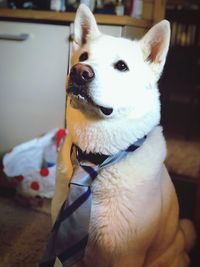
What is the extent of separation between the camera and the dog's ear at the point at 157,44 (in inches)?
41.4

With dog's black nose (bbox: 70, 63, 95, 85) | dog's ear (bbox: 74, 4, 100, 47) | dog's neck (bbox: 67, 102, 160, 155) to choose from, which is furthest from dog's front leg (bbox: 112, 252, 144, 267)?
dog's ear (bbox: 74, 4, 100, 47)

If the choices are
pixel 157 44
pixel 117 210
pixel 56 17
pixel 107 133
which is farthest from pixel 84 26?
pixel 117 210

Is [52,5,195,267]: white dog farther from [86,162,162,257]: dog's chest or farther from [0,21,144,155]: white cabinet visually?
[0,21,144,155]: white cabinet

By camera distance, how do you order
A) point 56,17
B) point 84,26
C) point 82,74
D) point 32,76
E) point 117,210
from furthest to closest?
point 32,76, point 56,17, point 84,26, point 117,210, point 82,74

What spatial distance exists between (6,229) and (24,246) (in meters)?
0.15

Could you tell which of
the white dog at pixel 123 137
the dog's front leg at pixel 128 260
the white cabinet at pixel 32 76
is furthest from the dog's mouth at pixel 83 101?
the white cabinet at pixel 32 76

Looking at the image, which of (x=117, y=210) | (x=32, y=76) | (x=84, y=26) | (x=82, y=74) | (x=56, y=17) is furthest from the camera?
(x=32, y=76)

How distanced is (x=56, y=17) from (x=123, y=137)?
2.80 ft

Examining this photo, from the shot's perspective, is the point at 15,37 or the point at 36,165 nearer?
the point at 15,37

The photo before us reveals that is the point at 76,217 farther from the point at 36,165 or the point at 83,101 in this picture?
the point at 36,165

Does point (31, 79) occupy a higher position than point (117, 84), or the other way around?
point (117, 84)

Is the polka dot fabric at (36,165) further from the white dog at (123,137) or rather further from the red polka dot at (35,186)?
the white dog at (123,137)

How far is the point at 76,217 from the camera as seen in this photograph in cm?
106

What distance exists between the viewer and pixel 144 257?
1.13m
